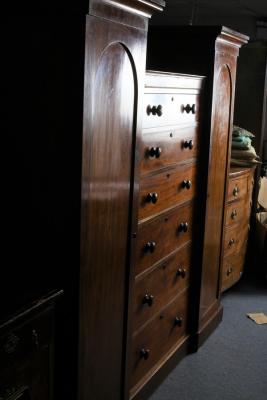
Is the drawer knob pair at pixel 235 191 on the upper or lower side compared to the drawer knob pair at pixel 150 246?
upper

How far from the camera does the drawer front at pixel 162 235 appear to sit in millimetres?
2412

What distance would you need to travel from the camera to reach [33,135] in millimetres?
1771

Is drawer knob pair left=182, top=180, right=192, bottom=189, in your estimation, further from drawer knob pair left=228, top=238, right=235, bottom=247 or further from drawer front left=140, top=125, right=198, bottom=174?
drawer knob pair left=228, top=238, right=235, bottom=247

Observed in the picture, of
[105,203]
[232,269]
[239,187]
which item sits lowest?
[232,269]

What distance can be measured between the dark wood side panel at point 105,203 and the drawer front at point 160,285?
0.27 m

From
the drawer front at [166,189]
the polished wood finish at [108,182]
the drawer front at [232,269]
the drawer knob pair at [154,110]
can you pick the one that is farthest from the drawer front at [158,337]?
the drawer knob pair at [154,110]

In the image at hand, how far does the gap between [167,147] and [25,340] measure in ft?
4.07

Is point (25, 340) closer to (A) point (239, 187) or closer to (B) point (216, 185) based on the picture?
(B) point (216, 185)

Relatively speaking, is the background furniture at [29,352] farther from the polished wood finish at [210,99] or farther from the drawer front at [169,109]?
the polished wood finish at [210,99]

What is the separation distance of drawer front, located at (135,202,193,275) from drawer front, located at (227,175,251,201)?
818 mm

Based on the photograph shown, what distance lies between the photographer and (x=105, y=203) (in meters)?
1.92

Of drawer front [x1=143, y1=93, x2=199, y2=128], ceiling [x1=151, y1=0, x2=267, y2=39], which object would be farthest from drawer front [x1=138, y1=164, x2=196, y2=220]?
ceiling [x1=151, y1=0, x2=267, y2=39]

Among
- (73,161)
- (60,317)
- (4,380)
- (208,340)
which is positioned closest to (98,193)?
(73,161)

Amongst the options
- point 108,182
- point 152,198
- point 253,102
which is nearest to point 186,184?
point 152,198
